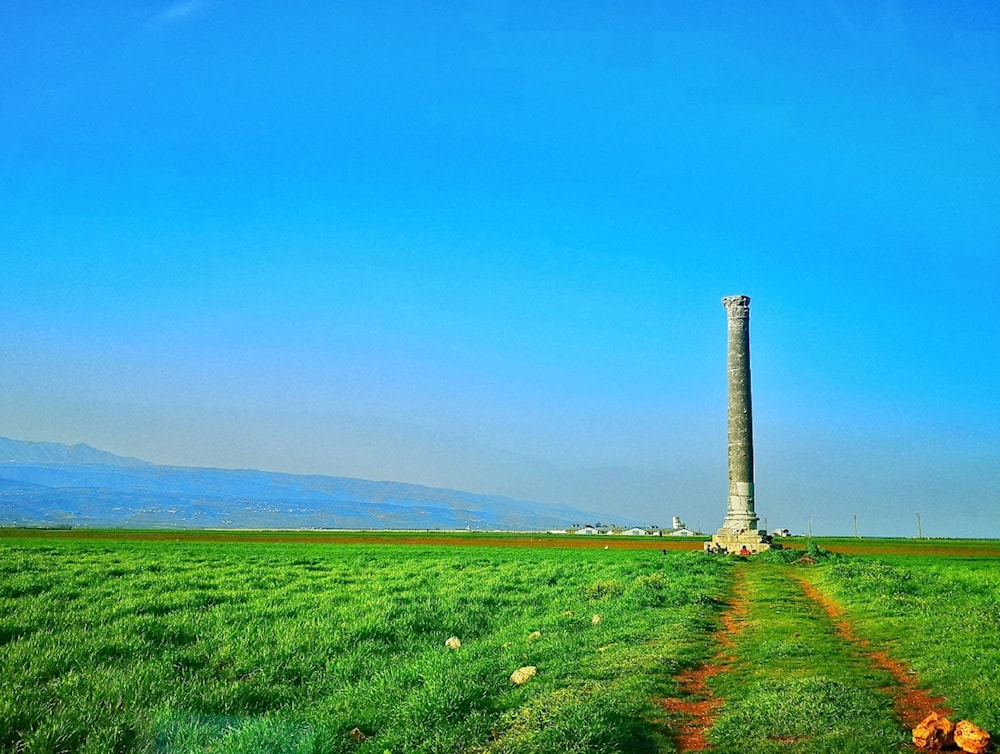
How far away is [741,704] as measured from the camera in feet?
32.6

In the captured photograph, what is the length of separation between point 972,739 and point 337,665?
28.1 ft

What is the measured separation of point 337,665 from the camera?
1241 centimetres

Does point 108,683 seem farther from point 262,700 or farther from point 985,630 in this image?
point 985,630

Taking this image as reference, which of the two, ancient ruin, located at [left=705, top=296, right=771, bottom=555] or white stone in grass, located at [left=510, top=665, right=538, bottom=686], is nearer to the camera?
white stone in grass, located at [left=510, top=665, right=538, bottom=686]

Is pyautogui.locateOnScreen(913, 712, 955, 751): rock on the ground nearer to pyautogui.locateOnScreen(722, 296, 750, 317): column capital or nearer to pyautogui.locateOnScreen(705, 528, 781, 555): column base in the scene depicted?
pyautogui.locateOnScreen(705, 528, 781, 555): column base

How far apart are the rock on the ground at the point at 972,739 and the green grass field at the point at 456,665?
63 centimetres

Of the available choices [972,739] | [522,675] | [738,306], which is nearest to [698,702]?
[522,675]

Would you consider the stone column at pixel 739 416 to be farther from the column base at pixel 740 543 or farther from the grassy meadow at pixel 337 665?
the grassy meadow at pixel 337 665

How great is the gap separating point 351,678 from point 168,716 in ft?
10.3

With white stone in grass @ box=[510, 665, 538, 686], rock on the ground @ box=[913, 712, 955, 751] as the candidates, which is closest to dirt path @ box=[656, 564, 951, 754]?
rock on the ground @ box=[913, 712, 955, 751]

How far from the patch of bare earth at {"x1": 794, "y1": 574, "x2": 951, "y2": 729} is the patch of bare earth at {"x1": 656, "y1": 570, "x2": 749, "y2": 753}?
7.14ft

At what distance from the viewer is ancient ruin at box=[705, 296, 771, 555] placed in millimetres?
48719

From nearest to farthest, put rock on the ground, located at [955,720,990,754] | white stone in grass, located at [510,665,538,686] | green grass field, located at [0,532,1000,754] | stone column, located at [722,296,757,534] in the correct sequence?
rock on the ground, located at [955,720,990,754]
green grass field, located at [0,532,1000,754]
white stone in grass, located at [510,665,538,686]
stone column, located at [722,296,757,534]

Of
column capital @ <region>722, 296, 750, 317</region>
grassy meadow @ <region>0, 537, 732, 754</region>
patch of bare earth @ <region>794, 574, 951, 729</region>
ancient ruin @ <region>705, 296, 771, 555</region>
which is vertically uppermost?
column capital @ <region>722, 296, 750, 317</region>
